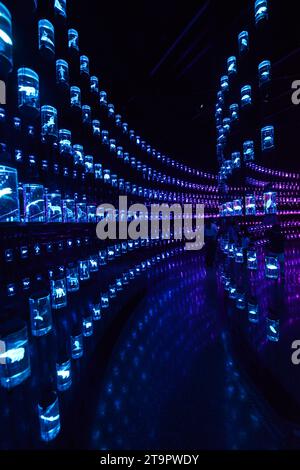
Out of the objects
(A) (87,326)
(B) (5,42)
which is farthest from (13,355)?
(B) (5,42)

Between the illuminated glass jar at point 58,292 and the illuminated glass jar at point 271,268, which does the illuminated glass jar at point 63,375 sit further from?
the illuminated glass jar at point 271,268

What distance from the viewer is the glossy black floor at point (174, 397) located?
1560mm

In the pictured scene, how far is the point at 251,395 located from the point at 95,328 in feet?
5.65

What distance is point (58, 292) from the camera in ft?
14.2

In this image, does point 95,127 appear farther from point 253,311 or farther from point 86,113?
point 253,311

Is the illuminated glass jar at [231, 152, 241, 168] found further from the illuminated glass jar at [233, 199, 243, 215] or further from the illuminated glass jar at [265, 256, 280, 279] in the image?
the illuminated glass jar at [233, 199, 243, 215]

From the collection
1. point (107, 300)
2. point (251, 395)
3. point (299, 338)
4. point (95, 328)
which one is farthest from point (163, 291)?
point (251, 395)

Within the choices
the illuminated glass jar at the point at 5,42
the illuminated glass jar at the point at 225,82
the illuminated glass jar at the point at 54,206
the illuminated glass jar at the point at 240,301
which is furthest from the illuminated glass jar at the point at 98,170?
the illuminated glass jar at the point at 240,301

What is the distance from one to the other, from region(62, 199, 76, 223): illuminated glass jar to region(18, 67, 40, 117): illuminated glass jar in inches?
188

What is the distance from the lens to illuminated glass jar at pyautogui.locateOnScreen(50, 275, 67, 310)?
148 inches

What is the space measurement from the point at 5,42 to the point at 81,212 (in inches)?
289

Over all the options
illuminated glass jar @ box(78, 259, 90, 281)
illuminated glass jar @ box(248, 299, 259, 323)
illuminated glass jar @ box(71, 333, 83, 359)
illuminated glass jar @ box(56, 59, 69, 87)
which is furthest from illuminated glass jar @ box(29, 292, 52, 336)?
illuminated glass jar @ box(56, 59, 69, 87)

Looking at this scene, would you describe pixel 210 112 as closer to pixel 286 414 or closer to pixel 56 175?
pixel 56 175

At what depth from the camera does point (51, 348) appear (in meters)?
2.54
